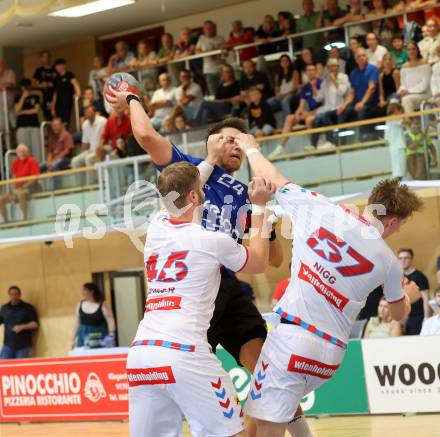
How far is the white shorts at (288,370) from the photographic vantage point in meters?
5.36

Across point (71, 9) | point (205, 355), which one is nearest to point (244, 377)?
point (205, 355)

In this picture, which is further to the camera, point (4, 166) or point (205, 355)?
point (4, 166)

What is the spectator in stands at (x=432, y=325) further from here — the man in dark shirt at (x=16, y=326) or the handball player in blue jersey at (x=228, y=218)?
the man in dark shirt at (x=16, y=326)

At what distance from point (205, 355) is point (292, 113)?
10.2 m

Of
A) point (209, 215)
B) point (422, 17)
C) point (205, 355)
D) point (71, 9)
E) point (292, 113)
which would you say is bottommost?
point (205, 355)

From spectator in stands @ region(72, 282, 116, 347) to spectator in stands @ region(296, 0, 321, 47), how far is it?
508 centimetres

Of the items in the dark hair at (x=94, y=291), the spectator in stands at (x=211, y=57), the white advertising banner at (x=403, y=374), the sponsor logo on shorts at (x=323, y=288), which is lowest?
the white advertising banner at (x=403, y=374)

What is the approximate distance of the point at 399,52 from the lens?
46.4 ft

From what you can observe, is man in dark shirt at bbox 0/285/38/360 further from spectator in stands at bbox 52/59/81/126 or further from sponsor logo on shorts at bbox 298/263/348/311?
sponsor logo on shorts at bbox 298/263/348/311

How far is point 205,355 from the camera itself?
513 centimetres

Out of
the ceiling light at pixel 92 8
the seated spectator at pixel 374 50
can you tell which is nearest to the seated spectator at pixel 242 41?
the seated spectator at pixel 374 50

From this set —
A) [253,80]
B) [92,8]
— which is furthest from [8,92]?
[253,80]

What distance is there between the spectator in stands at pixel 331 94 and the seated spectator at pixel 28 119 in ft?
21.0

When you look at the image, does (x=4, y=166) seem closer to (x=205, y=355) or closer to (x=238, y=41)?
(x=238, y=41)
